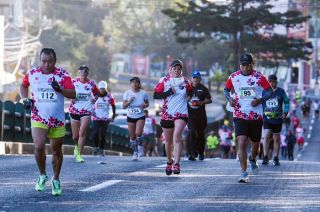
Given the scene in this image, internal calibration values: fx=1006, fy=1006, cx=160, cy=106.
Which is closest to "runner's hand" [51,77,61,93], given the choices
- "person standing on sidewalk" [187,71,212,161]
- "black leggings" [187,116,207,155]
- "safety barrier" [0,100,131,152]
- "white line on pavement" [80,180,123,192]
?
"white line on pavement" [80,180,123,192]

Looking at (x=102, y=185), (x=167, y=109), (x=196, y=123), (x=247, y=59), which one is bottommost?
(x=102, y=185)

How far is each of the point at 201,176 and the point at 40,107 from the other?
454cm

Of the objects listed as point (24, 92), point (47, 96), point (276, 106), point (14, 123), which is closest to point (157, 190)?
point (47, 96)

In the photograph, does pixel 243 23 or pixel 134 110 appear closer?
pixel 134 110

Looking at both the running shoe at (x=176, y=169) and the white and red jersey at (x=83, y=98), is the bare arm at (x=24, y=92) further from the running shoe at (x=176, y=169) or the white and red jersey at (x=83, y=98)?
the white and red jersey at (x=83, y=98)

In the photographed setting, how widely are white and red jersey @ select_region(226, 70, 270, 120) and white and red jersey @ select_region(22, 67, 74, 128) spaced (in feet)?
12.0

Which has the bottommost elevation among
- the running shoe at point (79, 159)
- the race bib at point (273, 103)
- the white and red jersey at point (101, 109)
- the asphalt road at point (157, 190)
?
the running shoe at point (79, 159)

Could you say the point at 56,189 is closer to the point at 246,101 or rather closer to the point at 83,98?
the point at 246,101

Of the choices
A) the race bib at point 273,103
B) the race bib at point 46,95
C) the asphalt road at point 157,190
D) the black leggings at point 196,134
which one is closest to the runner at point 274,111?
the race bib at point 273,103

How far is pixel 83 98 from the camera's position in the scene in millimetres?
20516

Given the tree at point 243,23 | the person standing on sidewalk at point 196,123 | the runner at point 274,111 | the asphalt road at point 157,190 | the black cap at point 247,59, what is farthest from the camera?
the tree at point 243,23

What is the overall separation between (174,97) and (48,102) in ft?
15.3

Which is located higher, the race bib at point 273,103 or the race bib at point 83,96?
the race bib at point 83,96

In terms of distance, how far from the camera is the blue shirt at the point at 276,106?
20.7 metres
